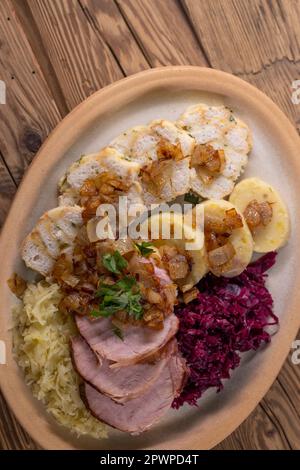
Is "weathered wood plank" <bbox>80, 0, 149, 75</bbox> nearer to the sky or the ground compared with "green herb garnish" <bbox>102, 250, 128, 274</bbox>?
nearer to the sky

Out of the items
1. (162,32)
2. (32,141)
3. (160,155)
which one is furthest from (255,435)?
(162,32)

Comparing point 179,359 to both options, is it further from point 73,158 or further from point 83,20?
point 83,20

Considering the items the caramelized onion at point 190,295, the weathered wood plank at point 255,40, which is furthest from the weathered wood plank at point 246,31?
the caramelized onion at point 190,295

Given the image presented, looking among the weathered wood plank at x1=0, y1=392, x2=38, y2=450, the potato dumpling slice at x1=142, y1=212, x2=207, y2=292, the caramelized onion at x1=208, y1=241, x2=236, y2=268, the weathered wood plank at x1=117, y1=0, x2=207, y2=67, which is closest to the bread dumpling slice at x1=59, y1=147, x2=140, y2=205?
the potato dumpling slice at x1=142, y1=212, x2=207, y2=292

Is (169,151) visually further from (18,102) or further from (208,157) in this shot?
(18,102)

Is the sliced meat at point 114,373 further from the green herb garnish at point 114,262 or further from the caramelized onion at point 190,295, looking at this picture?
the green herb garnish at point 114,262

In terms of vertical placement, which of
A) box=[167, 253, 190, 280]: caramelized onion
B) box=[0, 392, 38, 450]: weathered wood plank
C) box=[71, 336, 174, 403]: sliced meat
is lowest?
box=[0, 392, 38, 450]: weathered wood plank

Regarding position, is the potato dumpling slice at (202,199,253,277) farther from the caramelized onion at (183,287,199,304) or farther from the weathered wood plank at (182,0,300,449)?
the weathered wood plank at (182,0,300,449)
